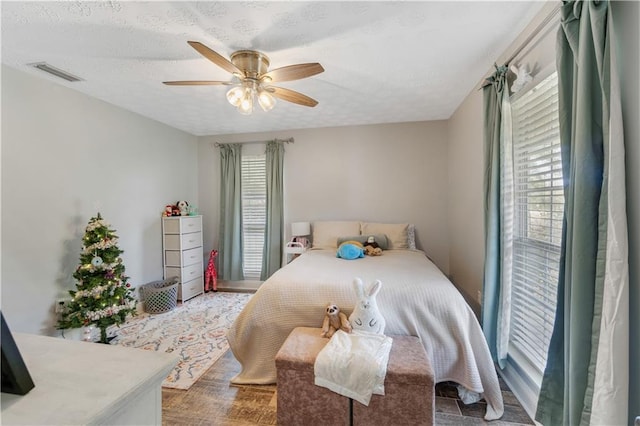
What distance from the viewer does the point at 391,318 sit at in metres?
1.87

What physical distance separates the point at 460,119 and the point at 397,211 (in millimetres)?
1378

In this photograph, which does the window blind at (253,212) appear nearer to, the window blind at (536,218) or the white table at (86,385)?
the window blind at (536,218)

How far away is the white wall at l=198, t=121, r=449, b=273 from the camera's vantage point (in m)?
3.79

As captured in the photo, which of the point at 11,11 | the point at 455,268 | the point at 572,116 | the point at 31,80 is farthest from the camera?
the point at 455,268

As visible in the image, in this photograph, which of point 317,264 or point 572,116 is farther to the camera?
point 317,264

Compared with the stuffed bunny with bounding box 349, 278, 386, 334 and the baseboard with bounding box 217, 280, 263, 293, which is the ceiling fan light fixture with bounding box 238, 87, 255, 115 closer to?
the stuffed bunny with bounding box 349, 278, 386, 334

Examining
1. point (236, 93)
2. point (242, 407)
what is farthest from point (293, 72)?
point (242, 407)

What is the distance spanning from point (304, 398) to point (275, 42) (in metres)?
2.21

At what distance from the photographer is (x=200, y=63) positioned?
83.5 inches

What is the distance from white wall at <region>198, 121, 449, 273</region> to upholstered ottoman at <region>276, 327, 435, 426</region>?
244 cm

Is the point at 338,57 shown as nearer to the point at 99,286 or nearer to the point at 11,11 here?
the point at 11,11

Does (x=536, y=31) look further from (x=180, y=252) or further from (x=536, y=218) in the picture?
(x=180, y=252)

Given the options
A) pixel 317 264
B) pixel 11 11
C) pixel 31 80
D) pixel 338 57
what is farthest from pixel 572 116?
pixel 31 80

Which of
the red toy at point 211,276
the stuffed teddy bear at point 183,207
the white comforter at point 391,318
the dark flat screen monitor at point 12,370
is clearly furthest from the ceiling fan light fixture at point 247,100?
the red toy at point 211,276
